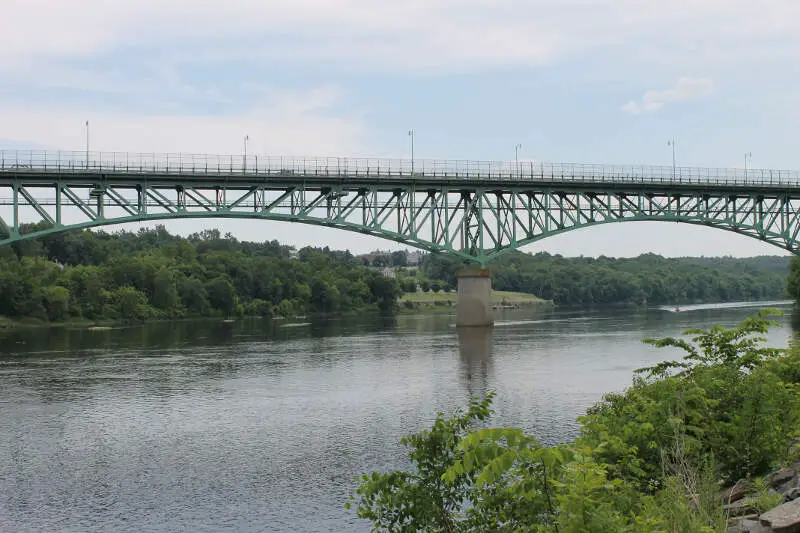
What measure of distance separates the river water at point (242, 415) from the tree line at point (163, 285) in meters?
35.5

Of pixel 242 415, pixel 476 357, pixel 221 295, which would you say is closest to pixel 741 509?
pixel 242 415

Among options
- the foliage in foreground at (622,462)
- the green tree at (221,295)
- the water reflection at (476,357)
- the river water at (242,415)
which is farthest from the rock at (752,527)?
the green tree at (221,295)

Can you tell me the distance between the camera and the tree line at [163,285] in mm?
100250

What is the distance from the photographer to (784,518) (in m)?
10.5

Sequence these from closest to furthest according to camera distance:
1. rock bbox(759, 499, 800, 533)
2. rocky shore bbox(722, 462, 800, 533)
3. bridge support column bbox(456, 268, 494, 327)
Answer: rock bbox(759, 499, 800, 533) < rocky shore bbox(722, 462, 800, 533) < bridge support column bbox(456, 268, 494, 327)

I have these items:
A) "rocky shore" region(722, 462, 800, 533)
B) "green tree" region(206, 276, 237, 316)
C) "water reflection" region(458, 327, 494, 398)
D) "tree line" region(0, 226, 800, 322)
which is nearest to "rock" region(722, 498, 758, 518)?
"rocky shore" region(722, 462, 800, 533)

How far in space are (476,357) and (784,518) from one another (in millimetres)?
43179

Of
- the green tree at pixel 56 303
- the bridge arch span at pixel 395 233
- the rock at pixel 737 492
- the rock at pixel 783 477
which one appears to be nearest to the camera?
the rock at pixel 783 477

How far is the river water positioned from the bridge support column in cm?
992

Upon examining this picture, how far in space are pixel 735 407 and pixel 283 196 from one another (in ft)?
181

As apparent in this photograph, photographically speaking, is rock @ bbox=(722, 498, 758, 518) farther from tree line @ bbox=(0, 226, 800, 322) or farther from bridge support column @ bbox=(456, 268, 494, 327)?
tree line @ bbox=(0, 226, 800, 322)

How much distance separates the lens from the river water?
2080 centimetres

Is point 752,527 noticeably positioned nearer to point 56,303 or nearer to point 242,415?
point 242,415

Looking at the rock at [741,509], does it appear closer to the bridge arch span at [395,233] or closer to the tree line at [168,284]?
the bridge arch span at [395,233]
